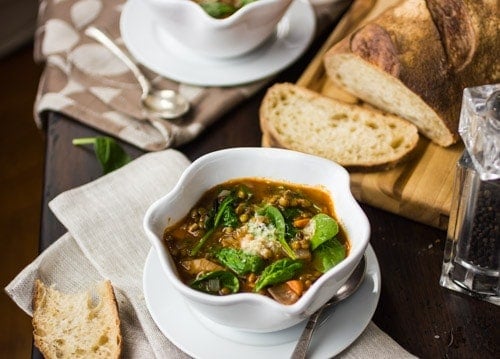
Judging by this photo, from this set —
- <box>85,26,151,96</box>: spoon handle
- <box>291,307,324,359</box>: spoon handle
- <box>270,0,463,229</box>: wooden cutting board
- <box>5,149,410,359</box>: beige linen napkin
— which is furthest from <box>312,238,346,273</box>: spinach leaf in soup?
<box>85,26,151,96</box>: spoon handle

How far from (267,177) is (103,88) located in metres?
0.95

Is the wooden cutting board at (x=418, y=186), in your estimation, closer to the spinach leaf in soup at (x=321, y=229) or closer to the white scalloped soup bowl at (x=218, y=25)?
the spinach leaf in soup at (x=321, y=229)

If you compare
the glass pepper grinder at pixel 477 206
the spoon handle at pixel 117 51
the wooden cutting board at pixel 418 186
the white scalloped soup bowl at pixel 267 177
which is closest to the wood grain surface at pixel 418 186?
the wooden cutting board at pixel 418 186

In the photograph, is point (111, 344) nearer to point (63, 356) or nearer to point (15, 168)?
point (63, 356)

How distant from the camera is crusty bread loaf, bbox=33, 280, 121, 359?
5.82ft

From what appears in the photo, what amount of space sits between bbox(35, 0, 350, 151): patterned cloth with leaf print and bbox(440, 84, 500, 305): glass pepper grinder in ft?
3.15

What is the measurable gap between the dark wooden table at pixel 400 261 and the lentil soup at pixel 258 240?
11.2 inches

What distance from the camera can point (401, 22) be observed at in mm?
2406

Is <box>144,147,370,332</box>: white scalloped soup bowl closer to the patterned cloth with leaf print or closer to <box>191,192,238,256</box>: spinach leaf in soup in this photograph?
<box>191,192,238,256</box>: spinach leaf in soup

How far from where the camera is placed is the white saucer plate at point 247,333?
172 centimetres

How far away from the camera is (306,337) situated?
1.69 m

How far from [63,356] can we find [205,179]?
1.84 feet

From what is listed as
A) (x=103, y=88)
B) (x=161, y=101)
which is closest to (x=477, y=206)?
(x=161, y=101)

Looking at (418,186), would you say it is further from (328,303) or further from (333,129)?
(328,303)
